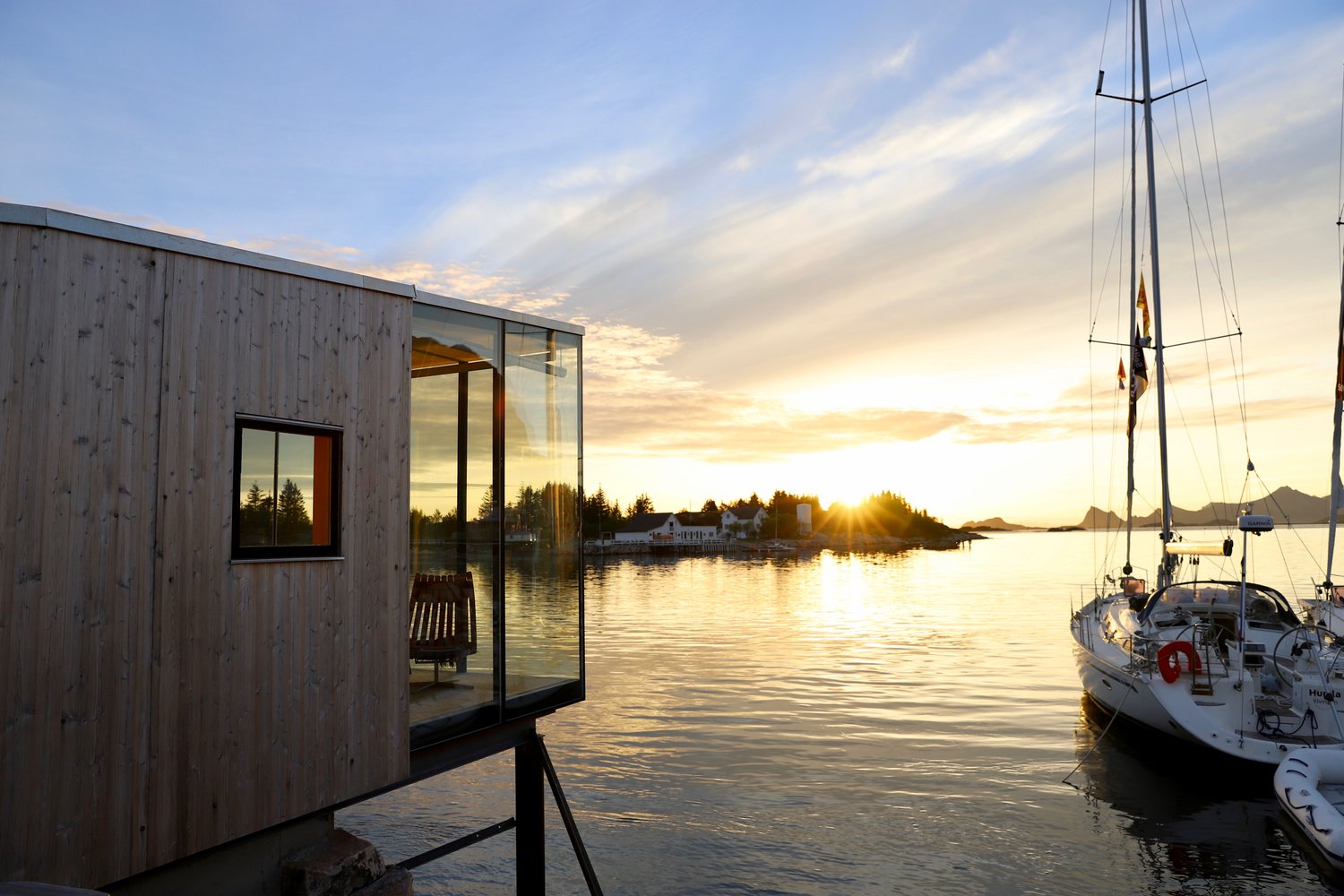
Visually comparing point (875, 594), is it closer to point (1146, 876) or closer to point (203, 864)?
point (1146, 876)

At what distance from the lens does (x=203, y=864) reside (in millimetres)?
5941

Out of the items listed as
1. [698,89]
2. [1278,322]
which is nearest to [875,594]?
[1278,322]

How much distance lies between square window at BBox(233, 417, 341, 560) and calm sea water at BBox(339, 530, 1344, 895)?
6.53 meters

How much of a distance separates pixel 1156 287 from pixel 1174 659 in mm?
14218

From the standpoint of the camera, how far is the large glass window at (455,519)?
26.0ft

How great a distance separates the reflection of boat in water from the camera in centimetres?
1163

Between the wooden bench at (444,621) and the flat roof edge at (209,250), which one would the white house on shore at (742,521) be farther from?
the flat roof edge at (209,250)

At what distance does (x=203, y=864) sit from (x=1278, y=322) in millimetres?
38600

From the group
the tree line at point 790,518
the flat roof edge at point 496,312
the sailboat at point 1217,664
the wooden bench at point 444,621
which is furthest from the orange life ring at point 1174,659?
the tree line at point 790,518

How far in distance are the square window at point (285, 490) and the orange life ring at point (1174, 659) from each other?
48.6 ft

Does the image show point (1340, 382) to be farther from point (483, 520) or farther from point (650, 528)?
point (650, 528)

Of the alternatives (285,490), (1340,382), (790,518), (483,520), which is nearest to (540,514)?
(483,520)

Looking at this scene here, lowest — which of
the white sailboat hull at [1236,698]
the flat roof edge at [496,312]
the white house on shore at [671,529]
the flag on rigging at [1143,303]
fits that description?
the white sailboat hull at [1236,698]

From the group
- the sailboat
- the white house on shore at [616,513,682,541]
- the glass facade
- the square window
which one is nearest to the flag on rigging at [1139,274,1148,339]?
the sailboat
